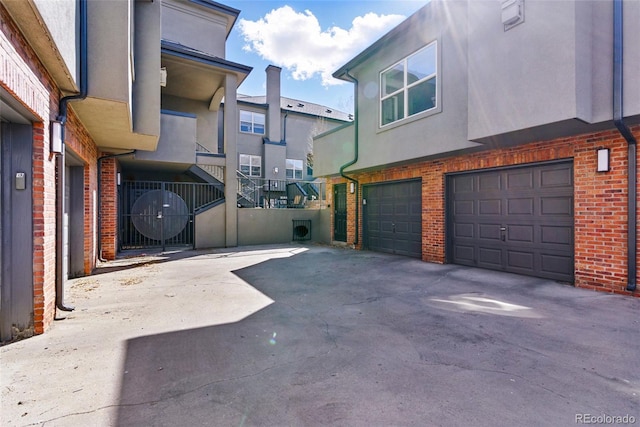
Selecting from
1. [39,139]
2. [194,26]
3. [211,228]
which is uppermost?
[194,26]

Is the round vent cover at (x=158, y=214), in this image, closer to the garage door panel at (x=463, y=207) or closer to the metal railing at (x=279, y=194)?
the metal railing at (x=279, y=194)

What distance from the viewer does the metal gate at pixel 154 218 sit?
37.3 feet

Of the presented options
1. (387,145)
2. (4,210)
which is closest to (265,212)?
(387,145)

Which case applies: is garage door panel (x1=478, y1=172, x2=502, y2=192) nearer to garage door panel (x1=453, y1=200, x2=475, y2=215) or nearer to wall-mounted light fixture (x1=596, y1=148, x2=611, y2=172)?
garage door panel (x1=453, y1=200, x2=475, y2=215)

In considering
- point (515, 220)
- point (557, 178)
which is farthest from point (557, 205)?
point (515, 220)

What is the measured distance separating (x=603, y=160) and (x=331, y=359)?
5.64m

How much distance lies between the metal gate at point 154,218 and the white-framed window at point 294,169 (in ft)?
29.3

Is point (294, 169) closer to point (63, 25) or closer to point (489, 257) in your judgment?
point (489, 257)

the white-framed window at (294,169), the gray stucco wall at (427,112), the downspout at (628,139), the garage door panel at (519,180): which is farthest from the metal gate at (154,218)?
the downspout at (628,139)

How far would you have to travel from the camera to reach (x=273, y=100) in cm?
1912

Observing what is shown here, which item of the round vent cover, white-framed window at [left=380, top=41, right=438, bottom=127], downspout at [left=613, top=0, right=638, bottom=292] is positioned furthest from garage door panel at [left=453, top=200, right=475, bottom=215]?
the round vent cover

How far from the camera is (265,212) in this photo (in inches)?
520

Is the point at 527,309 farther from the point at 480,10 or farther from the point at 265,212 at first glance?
the point at 265,212

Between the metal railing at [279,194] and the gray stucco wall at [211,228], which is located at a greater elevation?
the metal railing at [279,194]
